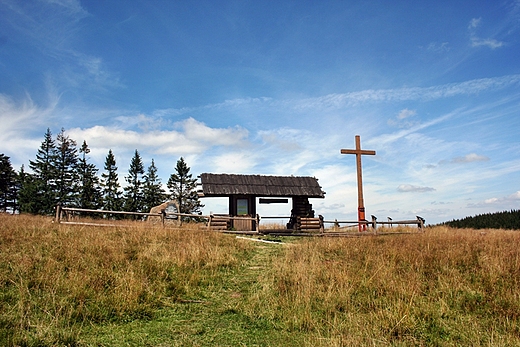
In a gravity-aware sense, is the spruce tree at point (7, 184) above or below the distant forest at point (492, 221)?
above

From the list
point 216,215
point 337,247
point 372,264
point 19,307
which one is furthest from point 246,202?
point 19,307

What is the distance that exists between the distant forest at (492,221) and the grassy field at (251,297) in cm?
3224

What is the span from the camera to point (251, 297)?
8.20 m

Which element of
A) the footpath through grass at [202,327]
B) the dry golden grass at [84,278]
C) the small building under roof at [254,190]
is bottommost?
the footpath through grass at [202,327]

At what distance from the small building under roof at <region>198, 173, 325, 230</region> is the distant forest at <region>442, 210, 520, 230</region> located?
72.1 feet

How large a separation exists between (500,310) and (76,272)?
9440mm

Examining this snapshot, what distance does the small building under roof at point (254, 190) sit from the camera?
1011 inches

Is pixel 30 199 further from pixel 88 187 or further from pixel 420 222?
pixel 420 222

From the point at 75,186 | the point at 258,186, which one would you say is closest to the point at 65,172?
the point at 75,186

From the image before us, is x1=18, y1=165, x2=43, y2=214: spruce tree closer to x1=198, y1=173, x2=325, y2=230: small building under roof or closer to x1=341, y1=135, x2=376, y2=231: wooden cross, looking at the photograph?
x1=198, y1=173, x2=325, y2=230: small building under roof

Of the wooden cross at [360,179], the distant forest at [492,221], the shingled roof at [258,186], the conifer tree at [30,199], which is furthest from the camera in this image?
the conifer tree at [30,199]

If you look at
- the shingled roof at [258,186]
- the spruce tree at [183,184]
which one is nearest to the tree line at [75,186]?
the spruce tree at [183,184]

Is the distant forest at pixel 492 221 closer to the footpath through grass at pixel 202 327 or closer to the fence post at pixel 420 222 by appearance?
the fence post at pixel 420 222

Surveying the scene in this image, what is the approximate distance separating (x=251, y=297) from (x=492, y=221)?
4156 centimetres
